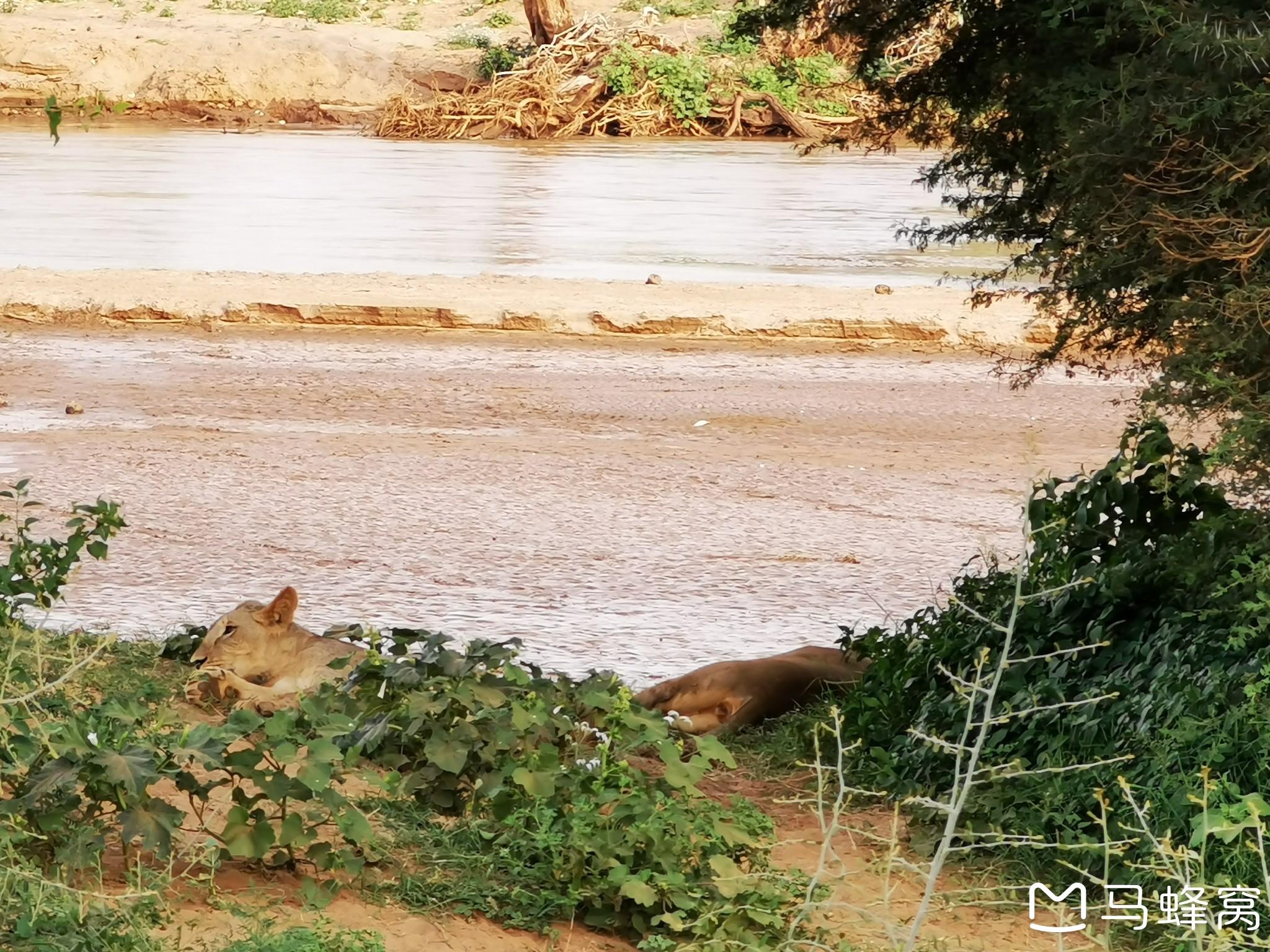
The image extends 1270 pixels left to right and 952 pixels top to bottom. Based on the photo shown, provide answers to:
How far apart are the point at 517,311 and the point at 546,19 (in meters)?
19.7

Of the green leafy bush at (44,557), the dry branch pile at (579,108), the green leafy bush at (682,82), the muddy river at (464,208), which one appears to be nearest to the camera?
the green leafy bush at (44,557)

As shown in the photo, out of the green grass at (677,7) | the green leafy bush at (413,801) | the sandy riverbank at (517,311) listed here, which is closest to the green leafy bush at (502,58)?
the green grass at (677,7)

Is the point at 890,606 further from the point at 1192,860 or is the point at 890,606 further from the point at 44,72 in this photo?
the point at 44,72

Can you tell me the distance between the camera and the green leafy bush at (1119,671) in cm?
430

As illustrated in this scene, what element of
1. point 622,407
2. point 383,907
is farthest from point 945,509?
point 383,907

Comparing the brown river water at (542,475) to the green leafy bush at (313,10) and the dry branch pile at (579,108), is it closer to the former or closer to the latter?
the dry branch pile at (579,108)

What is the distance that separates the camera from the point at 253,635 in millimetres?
5629

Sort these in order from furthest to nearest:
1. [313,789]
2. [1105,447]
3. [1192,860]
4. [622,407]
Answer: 1. [622,407]
2. [1105,447]
3. [1192,860]
4. [313,789]

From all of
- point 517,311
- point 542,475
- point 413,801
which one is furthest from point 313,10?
point 413,801

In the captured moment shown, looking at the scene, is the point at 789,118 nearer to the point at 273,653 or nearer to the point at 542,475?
the point at 542,475

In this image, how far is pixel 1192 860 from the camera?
4090mm

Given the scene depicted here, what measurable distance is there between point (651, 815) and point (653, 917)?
0.96 ft

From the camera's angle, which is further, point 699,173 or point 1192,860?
point 699,173

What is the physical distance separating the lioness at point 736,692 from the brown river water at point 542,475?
574 millimetres
